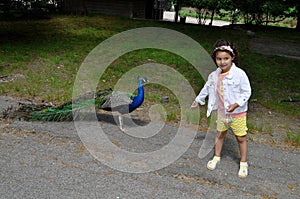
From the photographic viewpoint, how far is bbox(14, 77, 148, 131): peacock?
457cm

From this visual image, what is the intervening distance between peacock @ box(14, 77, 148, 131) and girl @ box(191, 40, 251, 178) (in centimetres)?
115

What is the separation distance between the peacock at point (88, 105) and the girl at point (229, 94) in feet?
3.78

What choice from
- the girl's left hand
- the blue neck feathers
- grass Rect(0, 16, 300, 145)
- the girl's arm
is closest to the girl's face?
the girl's arm

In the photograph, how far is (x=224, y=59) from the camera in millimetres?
3490

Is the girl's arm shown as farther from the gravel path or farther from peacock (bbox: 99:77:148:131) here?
peacock (bbox: 99:77:148:131)

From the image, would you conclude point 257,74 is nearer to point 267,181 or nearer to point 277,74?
point 277,74

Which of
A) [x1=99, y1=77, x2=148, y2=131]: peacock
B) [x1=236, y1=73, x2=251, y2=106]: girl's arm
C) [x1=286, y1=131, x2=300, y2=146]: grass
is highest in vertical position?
[x1=236, y1=73, x2=251, y2=106]: girl's arm

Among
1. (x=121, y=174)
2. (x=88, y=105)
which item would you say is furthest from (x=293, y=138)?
(x=88, y=105)

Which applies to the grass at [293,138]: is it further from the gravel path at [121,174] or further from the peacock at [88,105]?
the peacock at [88,105]

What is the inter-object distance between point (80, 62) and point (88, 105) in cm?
519

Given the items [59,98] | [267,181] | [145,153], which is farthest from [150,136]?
[59,98]

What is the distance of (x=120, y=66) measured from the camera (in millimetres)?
9367

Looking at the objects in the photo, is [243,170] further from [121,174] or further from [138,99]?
[138,99]

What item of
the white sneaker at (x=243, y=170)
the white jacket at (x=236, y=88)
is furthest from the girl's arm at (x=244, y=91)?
the white sneaker at (x=243, y=170)
